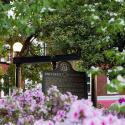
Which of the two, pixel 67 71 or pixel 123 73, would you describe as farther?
pixel 67 71

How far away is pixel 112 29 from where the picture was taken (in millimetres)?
7945

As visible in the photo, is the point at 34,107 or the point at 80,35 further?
the point at 80,35

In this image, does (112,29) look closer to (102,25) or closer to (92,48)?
(102,25)

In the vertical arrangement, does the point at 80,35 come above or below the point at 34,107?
above

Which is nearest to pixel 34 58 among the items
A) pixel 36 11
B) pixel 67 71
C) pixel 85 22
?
pixel 67 71

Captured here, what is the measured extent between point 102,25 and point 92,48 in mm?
16232

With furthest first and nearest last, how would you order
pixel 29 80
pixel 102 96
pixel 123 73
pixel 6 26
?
pixel 102 96 → pixel 29 80 → pixel 6 26 → pixel 123 73

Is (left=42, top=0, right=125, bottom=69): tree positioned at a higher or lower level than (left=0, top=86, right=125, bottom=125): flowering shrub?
higher

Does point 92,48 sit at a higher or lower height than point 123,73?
higher

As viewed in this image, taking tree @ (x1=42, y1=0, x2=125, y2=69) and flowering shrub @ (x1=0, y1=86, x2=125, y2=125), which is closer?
flowering shrub @ (x1=0, y1=86, x2=125, y2=125)

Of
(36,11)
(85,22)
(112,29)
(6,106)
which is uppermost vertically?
(85,22)

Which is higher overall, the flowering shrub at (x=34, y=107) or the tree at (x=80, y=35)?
the tree at (x=80, y=35)

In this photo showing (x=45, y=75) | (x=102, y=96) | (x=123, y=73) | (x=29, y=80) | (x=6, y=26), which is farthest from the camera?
(x=102, y=96)

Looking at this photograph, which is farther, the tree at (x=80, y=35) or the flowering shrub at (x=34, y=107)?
the tree at (x=80, y=35)
